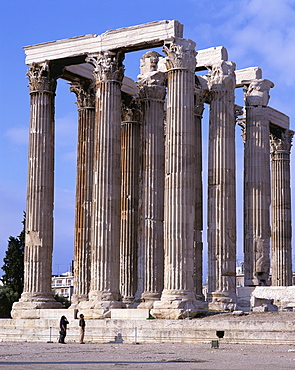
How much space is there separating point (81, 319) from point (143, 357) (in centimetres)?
1170

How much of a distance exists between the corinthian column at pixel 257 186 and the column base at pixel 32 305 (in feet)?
42.4

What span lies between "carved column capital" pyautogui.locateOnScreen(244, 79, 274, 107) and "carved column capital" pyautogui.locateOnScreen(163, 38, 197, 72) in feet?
30.3

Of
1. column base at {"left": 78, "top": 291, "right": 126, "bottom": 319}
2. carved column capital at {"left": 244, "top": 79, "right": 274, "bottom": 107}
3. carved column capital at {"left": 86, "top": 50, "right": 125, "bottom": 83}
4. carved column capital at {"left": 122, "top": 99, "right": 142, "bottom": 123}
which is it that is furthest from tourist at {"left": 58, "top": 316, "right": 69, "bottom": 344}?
carved column capital at {"left": 244, "top": 79, "right": 274, "bottom": 107}

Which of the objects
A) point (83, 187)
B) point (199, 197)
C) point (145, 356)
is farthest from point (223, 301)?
point (145, 356)

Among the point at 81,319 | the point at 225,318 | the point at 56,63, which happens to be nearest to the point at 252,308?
the point at 225,318

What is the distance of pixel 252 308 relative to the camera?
49.2m

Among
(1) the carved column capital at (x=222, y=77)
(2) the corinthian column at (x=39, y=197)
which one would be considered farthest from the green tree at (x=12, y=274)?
(1) the carved column capital at (x=222, y=77)

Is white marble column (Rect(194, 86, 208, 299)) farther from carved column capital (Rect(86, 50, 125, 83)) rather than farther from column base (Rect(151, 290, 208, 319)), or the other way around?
column base (Rect(151, 290, 208, 319))

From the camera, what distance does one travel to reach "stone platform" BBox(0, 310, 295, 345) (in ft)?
138

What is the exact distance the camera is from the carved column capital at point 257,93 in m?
58.1

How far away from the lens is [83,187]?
56250mm

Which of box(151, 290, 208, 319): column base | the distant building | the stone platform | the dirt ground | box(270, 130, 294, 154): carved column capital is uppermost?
box(270, 130, 294, 154): carved column capital

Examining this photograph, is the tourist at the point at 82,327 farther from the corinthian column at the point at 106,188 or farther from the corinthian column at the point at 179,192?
the corinthian column at the point at 179,192

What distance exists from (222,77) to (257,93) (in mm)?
5239
